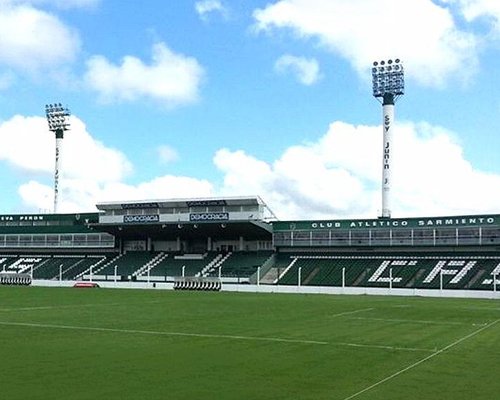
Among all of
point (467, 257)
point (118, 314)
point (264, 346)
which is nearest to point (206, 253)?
point (467, 257)

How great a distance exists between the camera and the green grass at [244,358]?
1323cm

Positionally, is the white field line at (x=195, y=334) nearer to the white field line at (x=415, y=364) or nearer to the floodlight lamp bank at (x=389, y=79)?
the white field line at (x=415, y=364)

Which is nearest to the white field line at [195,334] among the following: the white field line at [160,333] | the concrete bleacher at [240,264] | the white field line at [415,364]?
the white field line at [160,333]

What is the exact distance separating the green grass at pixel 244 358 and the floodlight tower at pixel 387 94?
57.5m

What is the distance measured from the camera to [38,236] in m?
105

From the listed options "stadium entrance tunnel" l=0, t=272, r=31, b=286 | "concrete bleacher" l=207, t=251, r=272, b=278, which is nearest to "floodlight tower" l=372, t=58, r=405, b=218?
"concrete bleacher" l=207, t=251, r=272, b=278

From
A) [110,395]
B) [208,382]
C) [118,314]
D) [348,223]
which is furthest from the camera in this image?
[348,223]

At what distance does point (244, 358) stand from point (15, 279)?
7387 cm

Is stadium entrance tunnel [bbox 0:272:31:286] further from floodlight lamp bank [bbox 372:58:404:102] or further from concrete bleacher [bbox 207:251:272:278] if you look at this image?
floodlight lamp bank [bbox 372:58:404:102]

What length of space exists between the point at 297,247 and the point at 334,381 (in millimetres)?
76856

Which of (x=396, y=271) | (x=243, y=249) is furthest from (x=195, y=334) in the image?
(x=243, y=249)

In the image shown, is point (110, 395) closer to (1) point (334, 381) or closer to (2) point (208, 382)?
(2) point (208, 382)

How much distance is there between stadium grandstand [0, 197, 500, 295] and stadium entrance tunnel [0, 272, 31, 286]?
0.52 feet

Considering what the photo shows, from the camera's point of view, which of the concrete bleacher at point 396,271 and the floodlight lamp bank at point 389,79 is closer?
the concrete bleacher at point 396,271
